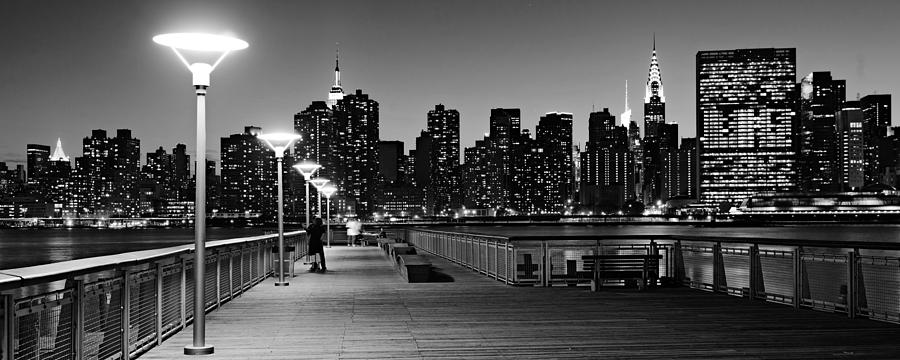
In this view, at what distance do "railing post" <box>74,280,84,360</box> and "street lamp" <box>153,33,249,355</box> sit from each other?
1762 mm

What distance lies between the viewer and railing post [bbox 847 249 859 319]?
40.0ft

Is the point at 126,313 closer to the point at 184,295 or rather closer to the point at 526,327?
the point at 184,295

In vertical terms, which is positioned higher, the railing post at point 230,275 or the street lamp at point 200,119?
the street lamp at point 200,119

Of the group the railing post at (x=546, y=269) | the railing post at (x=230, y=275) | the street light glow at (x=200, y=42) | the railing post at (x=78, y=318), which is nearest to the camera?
the railing post at (x=78, y=318)

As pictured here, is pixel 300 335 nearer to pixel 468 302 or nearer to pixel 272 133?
pixel 468 302

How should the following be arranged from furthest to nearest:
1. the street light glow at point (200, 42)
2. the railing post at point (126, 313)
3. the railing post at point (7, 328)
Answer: the street light glow at point (200, 42)
the railing post at point (126, 313)
the railing post at point (7, 328)

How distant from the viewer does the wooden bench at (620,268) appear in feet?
54.4

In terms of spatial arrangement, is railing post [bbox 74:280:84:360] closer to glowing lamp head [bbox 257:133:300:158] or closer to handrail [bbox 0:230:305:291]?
handrail [bbox 0:230:305:291]

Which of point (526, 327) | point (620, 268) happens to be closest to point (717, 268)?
point (620, 268)

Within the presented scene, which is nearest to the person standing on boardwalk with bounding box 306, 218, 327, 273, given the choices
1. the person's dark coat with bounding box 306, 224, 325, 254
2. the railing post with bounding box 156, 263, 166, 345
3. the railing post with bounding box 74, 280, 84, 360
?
the person's dark coat with bounding box 306, 224, 325, 254

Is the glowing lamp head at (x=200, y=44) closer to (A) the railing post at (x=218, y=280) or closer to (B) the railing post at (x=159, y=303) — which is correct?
(B) the railing post at (x=159, y=303)

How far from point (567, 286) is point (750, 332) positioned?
7.14m

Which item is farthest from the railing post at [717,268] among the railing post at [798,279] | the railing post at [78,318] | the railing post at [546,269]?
the railing post at [78,318]

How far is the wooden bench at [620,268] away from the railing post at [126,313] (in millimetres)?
9473
